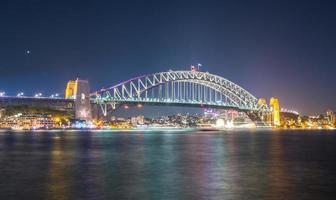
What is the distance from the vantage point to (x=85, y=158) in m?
32.8

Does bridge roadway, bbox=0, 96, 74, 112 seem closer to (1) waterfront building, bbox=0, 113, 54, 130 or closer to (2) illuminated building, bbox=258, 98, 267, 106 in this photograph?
(1) waterfront building, bbox=0, 113, 54, 130

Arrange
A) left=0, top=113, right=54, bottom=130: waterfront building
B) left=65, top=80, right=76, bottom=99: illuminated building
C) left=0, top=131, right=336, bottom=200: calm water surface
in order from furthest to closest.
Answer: left=0, top=113, right=54, bottom=130: waterfront building < left=65, top=80, right=76, bottom=99: illuminated building < left=0, top=131, right=336, bottom=200: calm water surface

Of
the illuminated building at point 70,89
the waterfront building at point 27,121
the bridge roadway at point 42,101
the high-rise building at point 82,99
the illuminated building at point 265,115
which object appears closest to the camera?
the bridge roadway at point 42,101

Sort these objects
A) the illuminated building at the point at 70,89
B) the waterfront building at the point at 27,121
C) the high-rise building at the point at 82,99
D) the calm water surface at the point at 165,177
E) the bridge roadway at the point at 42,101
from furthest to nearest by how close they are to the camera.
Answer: the waterfront building at the point at 27,121
the illuminated building at the point at 70,89
the high-rise building at the point at 82,99
the bridge roadway at the point at 42,101
the calm water surface at the point at 165,177

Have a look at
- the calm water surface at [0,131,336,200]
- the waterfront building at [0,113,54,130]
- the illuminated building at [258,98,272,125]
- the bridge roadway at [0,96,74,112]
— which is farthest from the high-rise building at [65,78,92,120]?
the calm water surface at [0,131,336,200]

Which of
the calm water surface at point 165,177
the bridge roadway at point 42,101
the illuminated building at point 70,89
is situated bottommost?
the calm water surface at point 165,177

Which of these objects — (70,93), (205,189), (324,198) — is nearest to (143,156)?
(205,189)

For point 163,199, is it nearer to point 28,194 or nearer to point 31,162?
point 28,194

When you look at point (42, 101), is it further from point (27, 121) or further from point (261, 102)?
point (261, 102)

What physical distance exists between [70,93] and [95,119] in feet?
27.2

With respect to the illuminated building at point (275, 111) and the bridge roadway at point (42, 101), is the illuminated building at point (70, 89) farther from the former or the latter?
the illuminated building at point (275, 111)

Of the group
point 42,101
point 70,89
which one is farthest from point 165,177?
point 70,89

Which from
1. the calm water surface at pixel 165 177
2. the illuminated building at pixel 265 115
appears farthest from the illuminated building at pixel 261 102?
the calm water surface at pixel 165 177

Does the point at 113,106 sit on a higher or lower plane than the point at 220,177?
higher
